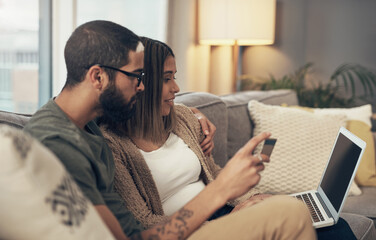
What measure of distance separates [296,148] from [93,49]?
137 centimetres

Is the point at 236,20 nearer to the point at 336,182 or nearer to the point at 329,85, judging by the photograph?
the point at 329,85

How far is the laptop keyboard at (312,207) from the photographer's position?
160cm

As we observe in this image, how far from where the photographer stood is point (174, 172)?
1.65 m

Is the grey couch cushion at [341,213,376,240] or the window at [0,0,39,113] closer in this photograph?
the grey couch cushion at [341,213,376,240]

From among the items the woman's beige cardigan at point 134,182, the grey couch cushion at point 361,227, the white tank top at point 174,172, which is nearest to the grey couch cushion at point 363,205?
the grey couch cushion at point 361,227

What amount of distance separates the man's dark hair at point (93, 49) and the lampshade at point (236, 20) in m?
2.21

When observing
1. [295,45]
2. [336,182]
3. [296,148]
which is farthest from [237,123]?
[295,45]

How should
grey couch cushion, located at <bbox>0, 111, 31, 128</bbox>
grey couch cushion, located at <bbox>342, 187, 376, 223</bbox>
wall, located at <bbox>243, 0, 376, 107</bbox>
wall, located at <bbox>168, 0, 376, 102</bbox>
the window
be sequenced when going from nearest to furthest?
1. grey couch cushion, located at <bbox>0, 111, 31, 128</bbox>
2. grey couch cushion, located at <bbox>342, 187, 376, 223</bbox>
3. the window
4. wall, located at <bbox>168, 0, 376, 102</bbox>
5. wall, located at <bbox>243, 0, 376, 107</bbox>

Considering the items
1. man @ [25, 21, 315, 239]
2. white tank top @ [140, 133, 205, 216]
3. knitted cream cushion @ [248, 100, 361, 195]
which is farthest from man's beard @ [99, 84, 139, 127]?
knitted cream cushion @ [248, 100, 361, 195]

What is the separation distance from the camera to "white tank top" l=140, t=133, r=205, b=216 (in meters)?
1.61

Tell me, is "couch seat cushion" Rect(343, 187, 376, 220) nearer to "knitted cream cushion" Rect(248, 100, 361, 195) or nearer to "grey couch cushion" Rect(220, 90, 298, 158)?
"knitted cream cushion" Rect(248, 100, 361, 195)

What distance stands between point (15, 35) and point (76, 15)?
343 millimetres

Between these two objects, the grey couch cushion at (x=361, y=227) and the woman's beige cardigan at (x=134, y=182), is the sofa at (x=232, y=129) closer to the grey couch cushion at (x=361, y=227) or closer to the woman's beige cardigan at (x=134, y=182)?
the grey couch cushion at (x=361, y=227)

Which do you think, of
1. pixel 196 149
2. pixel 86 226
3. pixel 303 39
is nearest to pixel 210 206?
pixel 86 226
